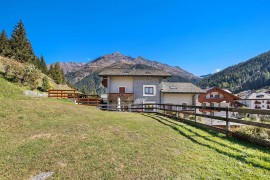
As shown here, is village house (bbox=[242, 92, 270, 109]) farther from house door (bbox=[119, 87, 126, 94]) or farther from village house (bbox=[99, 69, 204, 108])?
house door (bbox=[119, 87, 126, 94])

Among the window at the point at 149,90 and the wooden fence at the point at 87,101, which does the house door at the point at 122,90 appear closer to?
the window at the point at 149,90

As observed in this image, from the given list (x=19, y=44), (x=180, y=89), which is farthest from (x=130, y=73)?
(x=19, y=44)

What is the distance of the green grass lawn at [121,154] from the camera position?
516 centimetres

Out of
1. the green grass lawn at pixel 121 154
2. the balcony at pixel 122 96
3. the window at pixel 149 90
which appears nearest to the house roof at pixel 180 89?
the window at pixel 149 90

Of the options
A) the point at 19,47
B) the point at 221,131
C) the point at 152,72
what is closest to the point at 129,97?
the point at 152,72

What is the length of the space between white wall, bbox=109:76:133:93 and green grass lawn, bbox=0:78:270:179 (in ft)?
84.9

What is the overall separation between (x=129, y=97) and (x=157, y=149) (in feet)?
90.5

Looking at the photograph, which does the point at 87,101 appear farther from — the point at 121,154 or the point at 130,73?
the point at 121,154

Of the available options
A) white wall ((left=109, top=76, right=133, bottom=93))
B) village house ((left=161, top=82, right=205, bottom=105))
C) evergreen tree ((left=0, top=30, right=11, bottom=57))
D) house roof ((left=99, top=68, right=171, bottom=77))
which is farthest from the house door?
evergreen tree ((left=0, top=30, right=11, bottom=57))

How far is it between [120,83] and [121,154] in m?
29.5

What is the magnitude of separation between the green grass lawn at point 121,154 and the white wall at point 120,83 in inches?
1019

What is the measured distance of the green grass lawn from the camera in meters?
5.16

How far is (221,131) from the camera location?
977 centimetres

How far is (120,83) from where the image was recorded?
35688 millimetres
